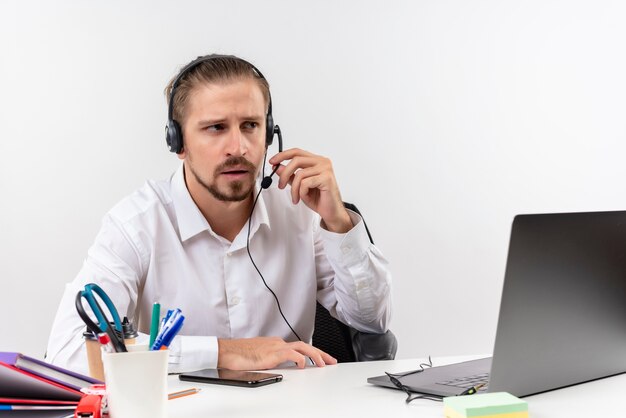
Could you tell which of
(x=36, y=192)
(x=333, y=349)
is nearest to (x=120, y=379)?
(x=333, y=349)

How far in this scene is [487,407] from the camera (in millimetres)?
908

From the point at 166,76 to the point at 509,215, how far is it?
5.10 ft

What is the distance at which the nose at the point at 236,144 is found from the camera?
1.72m

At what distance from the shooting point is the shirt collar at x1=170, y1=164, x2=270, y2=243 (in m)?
1.76

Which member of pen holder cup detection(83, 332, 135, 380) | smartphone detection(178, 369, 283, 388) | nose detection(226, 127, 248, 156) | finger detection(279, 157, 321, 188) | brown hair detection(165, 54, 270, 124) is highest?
brown hair detection(165, 54, 270, 124)

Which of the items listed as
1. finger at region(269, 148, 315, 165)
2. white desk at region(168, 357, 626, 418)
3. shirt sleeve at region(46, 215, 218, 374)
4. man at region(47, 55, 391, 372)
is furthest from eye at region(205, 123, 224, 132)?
white desk at region(168, 357, 626, 418)

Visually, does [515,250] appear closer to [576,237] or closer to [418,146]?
[576,237]

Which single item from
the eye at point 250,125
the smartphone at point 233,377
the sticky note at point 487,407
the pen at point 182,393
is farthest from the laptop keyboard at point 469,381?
the eye at point 250,125

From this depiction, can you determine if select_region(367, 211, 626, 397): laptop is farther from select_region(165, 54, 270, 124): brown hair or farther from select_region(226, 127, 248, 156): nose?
select_region(165, 54, 270, 124): brown hair

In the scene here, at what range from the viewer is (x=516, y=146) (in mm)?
3141

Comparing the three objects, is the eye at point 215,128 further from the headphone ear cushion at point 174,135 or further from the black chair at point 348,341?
the black chair at point 348,341

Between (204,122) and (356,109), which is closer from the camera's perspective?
(204,122)

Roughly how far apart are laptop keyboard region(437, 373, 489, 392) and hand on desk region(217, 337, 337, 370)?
30 centimetres

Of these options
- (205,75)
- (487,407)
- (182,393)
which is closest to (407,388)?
(487,407)
